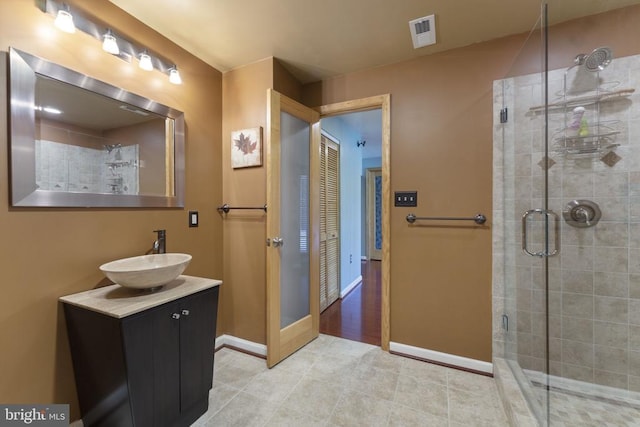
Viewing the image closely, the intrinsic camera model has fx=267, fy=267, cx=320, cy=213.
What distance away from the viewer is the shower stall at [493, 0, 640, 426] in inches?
62.0

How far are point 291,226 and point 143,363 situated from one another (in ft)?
4.45

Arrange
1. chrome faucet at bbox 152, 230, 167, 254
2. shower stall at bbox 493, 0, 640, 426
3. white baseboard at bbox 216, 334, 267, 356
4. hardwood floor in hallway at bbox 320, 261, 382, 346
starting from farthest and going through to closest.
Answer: hardwood floor in hallway at bbox 320, 261, 382, 346, white baseboard at bbox 216, 334, 267, 356, chrome faucet at bbox 152, 230, 167, 254, shower stall at bbox 493, 0, 640, 426

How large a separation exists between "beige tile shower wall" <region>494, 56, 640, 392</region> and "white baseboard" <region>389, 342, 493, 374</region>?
0.25m

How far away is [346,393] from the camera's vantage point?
1.75 metres

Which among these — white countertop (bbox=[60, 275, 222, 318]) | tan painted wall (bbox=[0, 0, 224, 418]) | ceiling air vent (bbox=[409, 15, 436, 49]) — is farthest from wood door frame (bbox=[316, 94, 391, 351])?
tan painted wall (bbox=[0, 0, 224, 418])

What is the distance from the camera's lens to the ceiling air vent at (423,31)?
68.2 inches

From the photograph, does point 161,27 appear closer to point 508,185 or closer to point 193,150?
point 193,150

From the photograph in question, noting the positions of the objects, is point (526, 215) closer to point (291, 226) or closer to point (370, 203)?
point (291, 226)

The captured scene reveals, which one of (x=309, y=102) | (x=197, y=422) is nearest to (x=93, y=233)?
(x=197, y=422)

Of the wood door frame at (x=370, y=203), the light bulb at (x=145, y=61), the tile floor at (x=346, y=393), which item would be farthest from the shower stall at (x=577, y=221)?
the wood door frame at (x=370, y=203)

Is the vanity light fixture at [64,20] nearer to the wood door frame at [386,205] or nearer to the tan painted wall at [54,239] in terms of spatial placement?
the tan painted wall at [54,239]

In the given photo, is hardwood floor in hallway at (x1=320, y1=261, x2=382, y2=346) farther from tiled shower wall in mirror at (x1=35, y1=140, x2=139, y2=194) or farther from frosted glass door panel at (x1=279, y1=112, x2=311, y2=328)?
tiled shower wall in mirror at (x1=35, y1=140, x2=139, y2=194)

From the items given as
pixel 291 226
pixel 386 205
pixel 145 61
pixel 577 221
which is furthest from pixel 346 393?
pixel 145 61

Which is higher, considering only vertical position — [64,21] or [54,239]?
[64,21]
